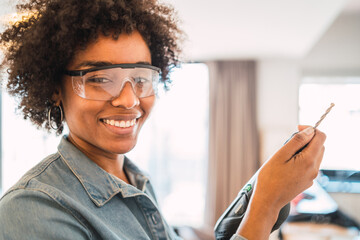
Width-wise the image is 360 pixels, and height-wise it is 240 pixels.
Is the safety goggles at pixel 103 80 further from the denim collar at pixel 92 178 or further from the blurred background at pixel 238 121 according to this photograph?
the blurred background at pixel 238 121

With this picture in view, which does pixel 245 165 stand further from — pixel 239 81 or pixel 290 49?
pixel 290 49

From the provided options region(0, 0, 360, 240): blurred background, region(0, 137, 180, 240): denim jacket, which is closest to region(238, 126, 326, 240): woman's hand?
region(0, 137, 180, 240): denim jacket

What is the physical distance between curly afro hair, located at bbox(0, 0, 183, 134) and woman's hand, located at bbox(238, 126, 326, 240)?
1.63ft

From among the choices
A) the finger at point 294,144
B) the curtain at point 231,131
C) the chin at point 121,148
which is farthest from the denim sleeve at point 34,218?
the curtain at point 231,131

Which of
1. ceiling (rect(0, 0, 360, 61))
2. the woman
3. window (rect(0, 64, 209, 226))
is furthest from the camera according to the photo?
window (rect(0, 64, 209, 226))

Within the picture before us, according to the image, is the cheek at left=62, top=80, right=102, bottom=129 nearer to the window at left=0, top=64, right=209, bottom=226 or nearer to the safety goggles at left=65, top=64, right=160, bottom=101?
the safety goggles at left=65, top=64, right=160, bottom=101

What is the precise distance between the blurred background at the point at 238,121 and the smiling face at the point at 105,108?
2.69 meters

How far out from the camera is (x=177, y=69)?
1268 millimetres

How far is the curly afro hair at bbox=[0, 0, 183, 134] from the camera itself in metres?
0.78

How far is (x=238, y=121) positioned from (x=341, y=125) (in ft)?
4.48

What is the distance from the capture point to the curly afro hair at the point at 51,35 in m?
0.78

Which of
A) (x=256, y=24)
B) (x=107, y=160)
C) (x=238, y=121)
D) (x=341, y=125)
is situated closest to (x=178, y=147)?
(x=238, y=121)

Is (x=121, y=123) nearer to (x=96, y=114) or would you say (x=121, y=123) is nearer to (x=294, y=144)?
(x=96, y=114)

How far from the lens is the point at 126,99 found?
30.3 inches
